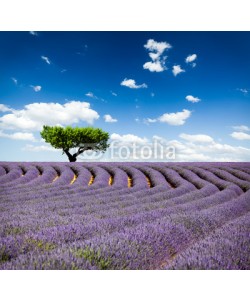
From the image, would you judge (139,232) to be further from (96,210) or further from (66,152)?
(66,152)

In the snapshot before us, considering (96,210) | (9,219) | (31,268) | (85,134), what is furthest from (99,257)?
Answer: (85,134)

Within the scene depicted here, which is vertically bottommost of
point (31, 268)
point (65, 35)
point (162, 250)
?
point (162, 250)

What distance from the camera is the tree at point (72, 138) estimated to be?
30.4 meters

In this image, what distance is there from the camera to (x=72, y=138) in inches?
1212

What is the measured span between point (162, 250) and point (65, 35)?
4027mm

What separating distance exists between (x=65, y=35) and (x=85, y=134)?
26.3 m

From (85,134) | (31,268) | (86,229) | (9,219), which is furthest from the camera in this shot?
(85,134)

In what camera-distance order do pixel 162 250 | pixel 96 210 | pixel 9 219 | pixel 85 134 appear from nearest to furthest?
pixel 162 250
pixel 9 219
pixel 96 210
pixel 85 134

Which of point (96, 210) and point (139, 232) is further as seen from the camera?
point (96, 210)

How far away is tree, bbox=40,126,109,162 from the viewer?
3042cm

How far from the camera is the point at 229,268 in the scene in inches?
96.3
